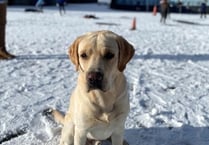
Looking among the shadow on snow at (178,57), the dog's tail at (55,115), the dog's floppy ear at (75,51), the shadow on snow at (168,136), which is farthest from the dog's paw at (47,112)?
the shadow on snow at (178,57)

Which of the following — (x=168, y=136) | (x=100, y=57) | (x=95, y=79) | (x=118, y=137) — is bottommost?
(x=168, y=136)

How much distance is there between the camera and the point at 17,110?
5352mm

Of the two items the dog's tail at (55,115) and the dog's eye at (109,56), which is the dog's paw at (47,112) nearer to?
the dog's tail at (55,115)

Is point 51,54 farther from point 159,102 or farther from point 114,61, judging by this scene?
point 114,61

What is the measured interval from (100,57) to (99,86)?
27 cm

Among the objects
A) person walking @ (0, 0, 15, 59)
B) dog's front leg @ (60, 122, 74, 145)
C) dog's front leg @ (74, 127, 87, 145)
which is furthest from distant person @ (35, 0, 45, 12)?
dog's front leg @ (74, 127, 87, 145)

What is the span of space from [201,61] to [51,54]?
4.02 meters

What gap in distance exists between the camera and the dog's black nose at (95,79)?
3354 millimetres

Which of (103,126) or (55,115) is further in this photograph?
(55,115)

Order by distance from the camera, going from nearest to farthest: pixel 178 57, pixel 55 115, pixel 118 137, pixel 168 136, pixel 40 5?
pixel 118 137 < pixel 168 136 < pixel 55 115 < pixel 178 57 < pixel 40 5

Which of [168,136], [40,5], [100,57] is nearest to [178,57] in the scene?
[168,136]

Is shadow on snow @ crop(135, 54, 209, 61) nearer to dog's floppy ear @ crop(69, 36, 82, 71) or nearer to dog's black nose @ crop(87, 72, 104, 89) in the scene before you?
dog's floppy ear @ crop(69, 36, 82, 71)

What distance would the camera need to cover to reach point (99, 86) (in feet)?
11.3

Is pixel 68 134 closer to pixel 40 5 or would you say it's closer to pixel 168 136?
pixel 168 136
